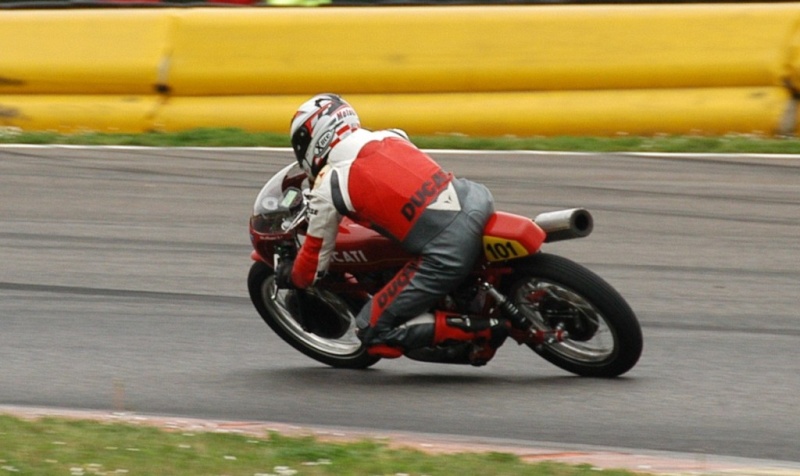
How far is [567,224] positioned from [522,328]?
56 cm

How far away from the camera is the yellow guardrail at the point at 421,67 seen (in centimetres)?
1111

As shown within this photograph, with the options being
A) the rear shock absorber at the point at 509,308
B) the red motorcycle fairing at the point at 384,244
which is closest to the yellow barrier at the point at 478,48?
the red motorcycle fairing at the point at 384,244

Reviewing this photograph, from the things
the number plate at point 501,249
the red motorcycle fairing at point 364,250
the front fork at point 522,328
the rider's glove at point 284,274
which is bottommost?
the front fork at point 522,328

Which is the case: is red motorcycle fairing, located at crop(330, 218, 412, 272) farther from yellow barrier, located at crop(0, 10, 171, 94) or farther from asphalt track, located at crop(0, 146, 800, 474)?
yellow barrier, located at crop(0, 10, 171, 94)

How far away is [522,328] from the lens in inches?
247

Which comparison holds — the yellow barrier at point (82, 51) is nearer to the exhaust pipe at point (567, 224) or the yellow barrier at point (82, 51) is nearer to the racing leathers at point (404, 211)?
the racing leathers at point (404, 211)

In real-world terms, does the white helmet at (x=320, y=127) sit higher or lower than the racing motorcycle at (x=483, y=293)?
higher

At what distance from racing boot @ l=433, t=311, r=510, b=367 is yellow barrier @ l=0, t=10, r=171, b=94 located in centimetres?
658

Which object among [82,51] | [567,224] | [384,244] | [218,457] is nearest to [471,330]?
[384,244]

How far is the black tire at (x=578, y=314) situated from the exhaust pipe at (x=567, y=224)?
0.11 metres

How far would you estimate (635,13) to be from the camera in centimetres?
1120

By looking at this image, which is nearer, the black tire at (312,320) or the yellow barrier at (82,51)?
the black tire at (312,320)

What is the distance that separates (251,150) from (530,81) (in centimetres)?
244

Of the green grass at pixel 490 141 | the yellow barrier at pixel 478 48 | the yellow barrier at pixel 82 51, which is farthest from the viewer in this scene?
the yellow barrier at pixel 82 51
